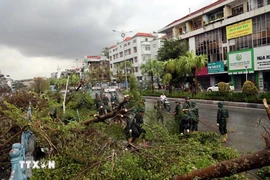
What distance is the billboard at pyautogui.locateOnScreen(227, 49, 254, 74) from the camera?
23.3 metres

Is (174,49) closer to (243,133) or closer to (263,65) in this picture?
(263,65)

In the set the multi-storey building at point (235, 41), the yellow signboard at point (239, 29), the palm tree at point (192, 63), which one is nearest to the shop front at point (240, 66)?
the multi-storey building at point (235, 41)

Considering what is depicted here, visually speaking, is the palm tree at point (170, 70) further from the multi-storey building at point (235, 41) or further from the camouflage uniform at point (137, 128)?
the camouflage uniform at point (137, 128)

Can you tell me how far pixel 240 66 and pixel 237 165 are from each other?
83.1ft

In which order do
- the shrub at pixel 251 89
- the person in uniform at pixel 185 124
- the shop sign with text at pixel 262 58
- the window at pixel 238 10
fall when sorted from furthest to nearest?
the window at pixel 238 10 < the shop sign with text at pixel 262 58 < the shrub at pixel 251 89 < the person in uniform at pixel 185 124

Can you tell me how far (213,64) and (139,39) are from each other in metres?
24.9

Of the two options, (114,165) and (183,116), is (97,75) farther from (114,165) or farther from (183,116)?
(114,165)

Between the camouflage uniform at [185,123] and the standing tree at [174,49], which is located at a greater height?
the standing tree at [174,49]

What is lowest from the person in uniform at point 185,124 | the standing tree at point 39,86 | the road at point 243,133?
the road at point 243,133

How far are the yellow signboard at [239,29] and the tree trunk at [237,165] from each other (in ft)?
83.4

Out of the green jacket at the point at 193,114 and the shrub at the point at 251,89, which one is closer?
the green jacket at the point at 193,114

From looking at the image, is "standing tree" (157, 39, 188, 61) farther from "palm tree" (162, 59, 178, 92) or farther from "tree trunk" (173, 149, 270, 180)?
"tree trunk" (173, 149, 270, 180)

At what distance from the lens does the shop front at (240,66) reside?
918 inches

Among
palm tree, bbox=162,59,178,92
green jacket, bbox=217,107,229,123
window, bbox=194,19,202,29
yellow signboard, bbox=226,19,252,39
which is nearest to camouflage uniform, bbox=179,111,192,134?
green jacket, bbox=217,107,229,123
